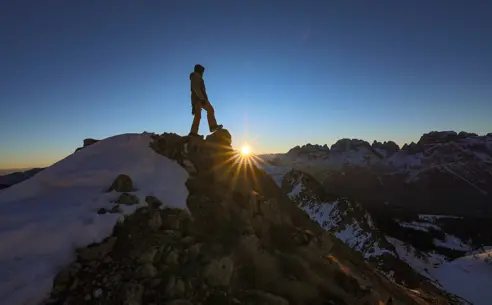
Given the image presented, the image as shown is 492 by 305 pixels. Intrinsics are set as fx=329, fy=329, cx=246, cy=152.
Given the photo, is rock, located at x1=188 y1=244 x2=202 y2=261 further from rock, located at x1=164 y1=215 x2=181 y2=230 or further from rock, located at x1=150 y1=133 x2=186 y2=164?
rock, located at x1=150 y1=133 x2=186 y2=164

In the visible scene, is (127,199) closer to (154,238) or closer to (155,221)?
(155,221)

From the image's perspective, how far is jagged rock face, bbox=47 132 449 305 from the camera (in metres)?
8.16

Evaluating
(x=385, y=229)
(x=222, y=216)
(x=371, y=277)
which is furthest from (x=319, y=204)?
(x=222, y=216)

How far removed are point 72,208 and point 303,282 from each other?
24.9ft

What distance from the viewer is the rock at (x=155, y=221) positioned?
10.0m

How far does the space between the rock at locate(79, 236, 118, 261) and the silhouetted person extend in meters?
8.57

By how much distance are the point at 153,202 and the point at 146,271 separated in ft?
9.33

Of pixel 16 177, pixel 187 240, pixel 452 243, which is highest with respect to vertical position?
pixel 16 177

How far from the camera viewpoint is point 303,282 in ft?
34.8

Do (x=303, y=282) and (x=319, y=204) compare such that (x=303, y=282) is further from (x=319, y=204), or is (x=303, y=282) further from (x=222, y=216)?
(x=319, y=204)

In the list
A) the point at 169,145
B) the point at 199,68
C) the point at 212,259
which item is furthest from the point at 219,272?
the point at 199,68

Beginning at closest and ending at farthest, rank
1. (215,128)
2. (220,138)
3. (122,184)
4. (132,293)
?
(132,293) → (122,184) → (220,138) → (215,128)

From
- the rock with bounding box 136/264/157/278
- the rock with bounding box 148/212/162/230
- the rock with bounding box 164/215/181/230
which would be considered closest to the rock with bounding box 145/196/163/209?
the rock with bounding box 148/212/162/230

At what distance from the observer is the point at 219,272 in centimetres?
949
